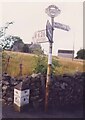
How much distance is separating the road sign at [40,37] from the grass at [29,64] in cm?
14

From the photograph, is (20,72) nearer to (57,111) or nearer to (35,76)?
(35,76)

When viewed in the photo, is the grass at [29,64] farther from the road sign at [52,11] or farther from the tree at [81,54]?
the road sign at [52,11]

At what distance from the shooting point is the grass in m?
2.76

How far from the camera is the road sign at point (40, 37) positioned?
273 cm

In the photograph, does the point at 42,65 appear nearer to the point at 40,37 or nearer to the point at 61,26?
the point at 40,37

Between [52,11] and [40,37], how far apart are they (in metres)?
0.24

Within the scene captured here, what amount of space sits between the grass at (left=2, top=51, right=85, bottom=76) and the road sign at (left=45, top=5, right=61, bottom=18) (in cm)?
37

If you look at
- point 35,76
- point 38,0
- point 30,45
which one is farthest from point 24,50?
point 38,0

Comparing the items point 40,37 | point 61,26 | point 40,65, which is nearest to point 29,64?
point 40,65

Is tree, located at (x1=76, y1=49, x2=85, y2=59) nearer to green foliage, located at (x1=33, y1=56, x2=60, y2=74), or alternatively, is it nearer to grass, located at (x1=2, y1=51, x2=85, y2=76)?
grass, located at (x1=2, y1=51, x2=85, y2=76)

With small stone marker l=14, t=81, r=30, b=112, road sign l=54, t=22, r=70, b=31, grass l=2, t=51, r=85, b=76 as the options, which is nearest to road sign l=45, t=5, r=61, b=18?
road sign l=54, t=22, r=70, b=31

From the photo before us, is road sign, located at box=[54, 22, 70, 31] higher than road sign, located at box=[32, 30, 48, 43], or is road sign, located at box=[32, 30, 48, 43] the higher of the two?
road sign, located at box=[54, 22, 70, 31]

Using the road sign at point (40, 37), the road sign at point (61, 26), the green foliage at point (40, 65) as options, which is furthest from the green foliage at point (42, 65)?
the road sign at point (61, 26)

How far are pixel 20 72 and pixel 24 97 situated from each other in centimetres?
22
